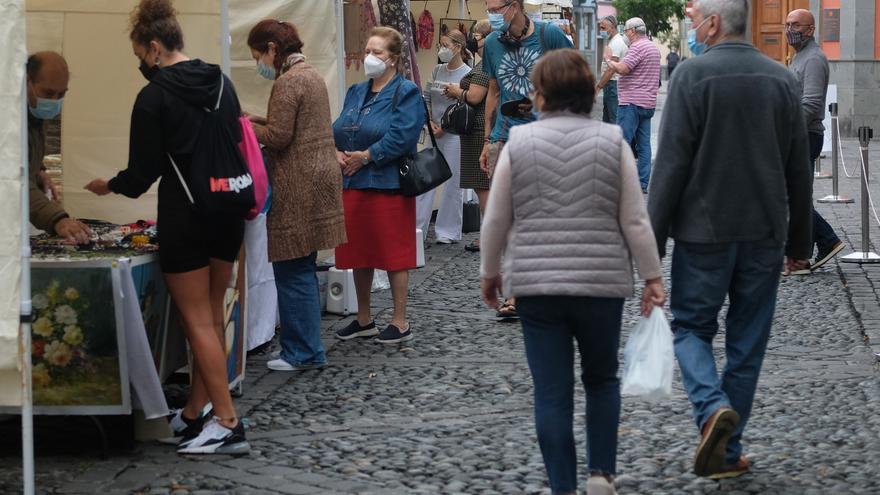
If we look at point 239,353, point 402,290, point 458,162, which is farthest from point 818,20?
point 239,353

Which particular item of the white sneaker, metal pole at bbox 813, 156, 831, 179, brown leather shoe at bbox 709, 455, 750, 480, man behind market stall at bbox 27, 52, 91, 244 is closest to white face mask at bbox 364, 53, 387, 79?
man behind market stall at bbox 27, 52, 91, 244

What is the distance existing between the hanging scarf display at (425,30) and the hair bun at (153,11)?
8920 mm

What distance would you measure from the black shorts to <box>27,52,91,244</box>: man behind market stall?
627 mm

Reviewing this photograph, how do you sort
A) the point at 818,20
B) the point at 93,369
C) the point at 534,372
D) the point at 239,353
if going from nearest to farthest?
1. the point at 534,372
2. the point at 93,369
3. the point at 239,353
4. the point at 818,20

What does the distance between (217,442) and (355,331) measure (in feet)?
8.74

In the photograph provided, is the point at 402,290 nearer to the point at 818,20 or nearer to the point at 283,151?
the point at 283,151

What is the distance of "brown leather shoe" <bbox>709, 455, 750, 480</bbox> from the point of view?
535 cm

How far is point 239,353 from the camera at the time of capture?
682 cm

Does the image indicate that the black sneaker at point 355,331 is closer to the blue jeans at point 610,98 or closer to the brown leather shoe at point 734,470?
the brown leather shoe at point 734,470

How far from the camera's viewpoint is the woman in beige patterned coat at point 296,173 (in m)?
7.20

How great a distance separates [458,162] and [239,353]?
240 inches

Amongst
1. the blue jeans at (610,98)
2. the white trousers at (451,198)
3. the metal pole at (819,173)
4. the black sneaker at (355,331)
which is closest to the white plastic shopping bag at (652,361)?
the black sneaker at (355,331)

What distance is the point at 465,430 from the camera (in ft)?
20.5

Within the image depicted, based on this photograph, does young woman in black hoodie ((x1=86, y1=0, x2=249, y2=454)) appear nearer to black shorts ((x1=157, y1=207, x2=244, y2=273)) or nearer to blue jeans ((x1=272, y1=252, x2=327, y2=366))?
black shorts ((x1=157, y1=207, x2=244, y2=273))
